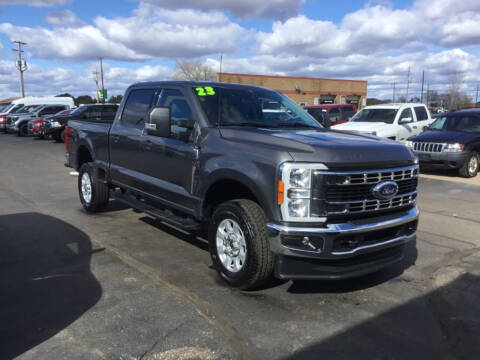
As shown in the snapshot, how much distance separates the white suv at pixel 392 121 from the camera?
1375 cm

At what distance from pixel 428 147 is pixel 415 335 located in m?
9.45

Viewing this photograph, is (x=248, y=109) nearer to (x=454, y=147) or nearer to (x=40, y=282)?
(x=40, y=282)

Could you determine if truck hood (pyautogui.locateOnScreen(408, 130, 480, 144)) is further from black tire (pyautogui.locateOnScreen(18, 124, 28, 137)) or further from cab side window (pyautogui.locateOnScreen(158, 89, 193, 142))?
black tire (pyautogui.locateOnScreen(18, 124, 28, 137))

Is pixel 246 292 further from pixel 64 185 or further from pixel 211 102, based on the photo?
pixel 64 185

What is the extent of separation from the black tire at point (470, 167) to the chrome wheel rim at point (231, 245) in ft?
31.1

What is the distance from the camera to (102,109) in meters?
19.3

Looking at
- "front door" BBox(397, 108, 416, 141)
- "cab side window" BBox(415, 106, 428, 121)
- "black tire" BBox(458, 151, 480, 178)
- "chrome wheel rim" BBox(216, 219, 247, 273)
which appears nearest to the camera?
"chrome wheel rim" BBox(216, 219, 247, 273)

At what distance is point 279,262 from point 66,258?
2.62 meters

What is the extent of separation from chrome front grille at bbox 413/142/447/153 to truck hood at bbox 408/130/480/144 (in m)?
0.12

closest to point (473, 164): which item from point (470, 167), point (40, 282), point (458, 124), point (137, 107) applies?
point (470, 167)

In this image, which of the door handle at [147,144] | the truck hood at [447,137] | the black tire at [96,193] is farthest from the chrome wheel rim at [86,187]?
the truck hood at [447,137]

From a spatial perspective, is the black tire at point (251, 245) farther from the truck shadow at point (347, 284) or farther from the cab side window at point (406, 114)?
the cab side window at point (406, 114)

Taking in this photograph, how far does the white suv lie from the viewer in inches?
541

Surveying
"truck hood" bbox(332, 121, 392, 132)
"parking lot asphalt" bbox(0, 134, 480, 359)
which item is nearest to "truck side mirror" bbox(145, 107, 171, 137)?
"parking lot asphalt" bbox(0, 134, 480, 359)
